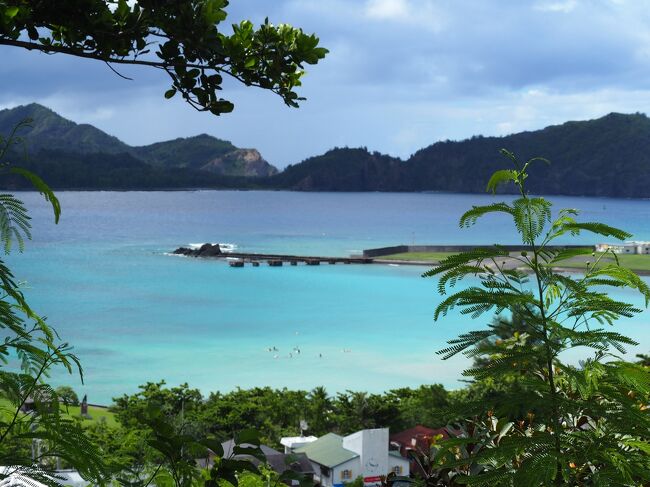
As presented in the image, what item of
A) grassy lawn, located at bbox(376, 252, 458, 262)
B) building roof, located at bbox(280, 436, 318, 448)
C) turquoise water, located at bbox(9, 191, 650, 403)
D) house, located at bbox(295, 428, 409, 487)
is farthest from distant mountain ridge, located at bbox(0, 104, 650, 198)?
house, located at bbox(295, 428, 409, 487)

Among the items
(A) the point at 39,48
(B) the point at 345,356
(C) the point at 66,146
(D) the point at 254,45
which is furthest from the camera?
(C) the point at 66,146

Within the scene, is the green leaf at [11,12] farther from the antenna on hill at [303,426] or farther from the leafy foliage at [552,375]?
the antenna on hill at [303,426]

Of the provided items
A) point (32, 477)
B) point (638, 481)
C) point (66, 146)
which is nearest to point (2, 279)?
point (32, 477)

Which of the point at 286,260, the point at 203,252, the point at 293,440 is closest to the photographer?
the point at 293,440

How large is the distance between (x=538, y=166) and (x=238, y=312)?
395 ft

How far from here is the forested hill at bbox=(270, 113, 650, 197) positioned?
148625mm

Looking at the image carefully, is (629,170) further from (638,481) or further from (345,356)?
(638,481)

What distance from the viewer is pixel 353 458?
19859 millimetres

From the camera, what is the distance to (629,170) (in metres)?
155

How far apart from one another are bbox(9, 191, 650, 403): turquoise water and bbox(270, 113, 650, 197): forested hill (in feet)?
188

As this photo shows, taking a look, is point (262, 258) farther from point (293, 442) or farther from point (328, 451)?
A: point (328, 451)

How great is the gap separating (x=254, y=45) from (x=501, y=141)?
158064mm

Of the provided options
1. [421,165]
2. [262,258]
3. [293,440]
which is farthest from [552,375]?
[421,165]

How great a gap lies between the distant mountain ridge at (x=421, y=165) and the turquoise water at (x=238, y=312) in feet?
185
